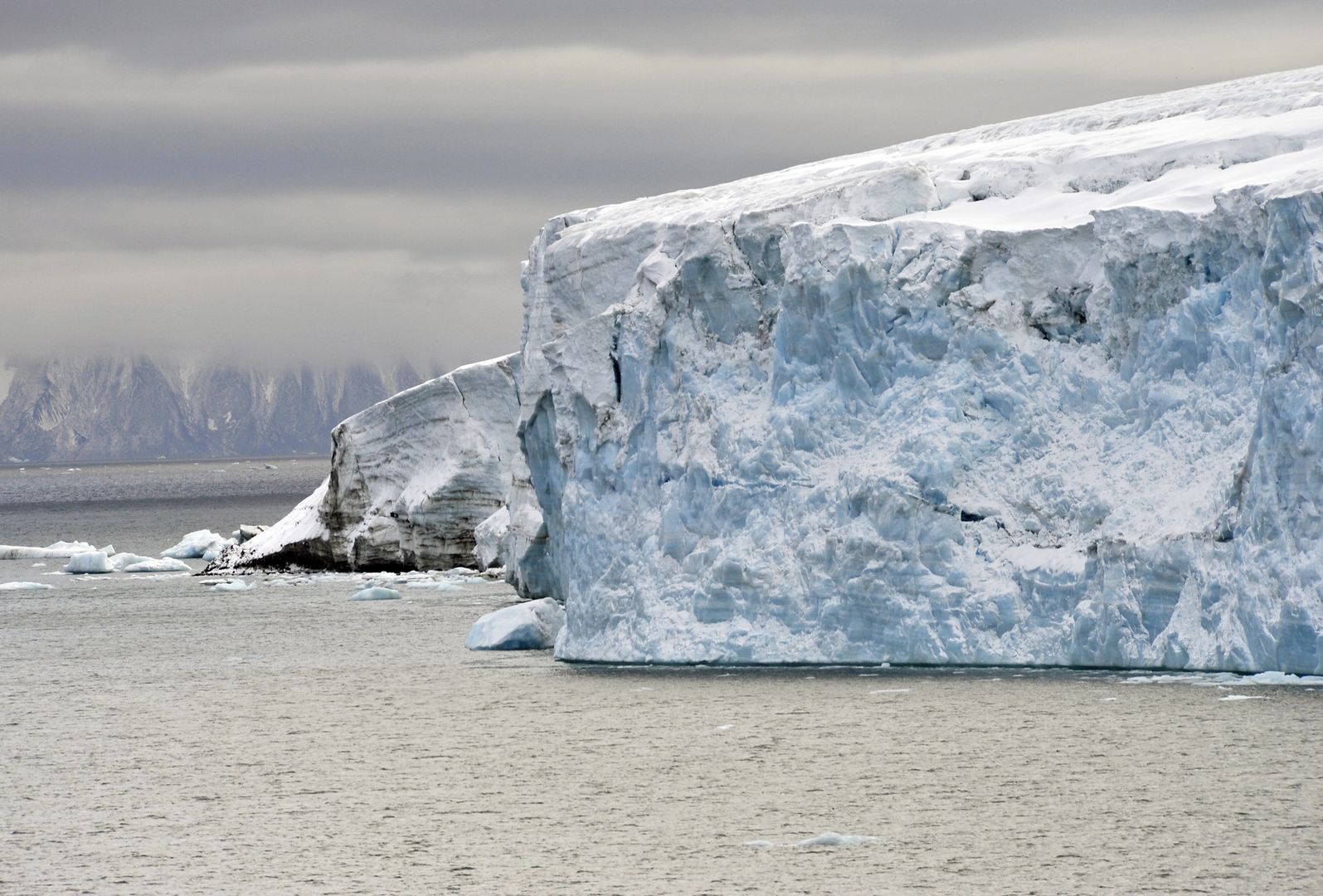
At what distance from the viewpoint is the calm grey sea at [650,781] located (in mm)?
9234

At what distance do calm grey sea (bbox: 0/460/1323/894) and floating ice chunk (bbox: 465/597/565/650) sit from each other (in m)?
1.03

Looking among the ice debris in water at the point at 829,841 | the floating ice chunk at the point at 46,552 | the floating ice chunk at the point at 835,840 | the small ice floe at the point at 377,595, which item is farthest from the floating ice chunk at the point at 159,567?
the floating ice chunk at the point at 835,840

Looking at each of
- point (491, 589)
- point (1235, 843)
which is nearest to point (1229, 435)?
point (1235, 843)

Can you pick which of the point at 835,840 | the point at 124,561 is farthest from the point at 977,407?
the point at 124,561

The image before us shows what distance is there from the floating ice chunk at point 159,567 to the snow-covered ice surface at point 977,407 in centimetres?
2062

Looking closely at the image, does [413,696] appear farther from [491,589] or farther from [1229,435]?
[491,589]

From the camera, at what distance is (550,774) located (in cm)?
1220

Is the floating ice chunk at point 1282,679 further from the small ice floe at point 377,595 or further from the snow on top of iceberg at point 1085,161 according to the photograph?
the small ice floe at point 377,595

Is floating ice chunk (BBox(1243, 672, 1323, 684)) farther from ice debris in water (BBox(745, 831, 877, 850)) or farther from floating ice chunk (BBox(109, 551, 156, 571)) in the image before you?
floating ice chunk (BBox(109, 551, 156, 571))

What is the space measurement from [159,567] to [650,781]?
2807 centimetres

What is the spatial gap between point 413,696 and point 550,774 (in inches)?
180

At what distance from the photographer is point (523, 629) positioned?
2009 cm

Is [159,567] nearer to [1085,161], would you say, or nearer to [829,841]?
[1085,161]

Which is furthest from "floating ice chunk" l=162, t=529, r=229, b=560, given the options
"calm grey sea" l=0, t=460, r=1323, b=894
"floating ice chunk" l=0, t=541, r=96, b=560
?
Answer: "calm grey sea" l=0, t=460, r=1323, b=894
